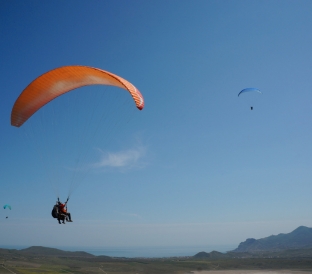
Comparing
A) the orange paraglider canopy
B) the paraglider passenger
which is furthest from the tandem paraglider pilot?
the orange paraglider canopy

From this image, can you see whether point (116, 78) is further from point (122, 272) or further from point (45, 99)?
point (122, 272)

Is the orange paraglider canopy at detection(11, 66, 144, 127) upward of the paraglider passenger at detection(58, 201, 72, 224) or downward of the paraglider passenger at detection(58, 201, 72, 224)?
upward

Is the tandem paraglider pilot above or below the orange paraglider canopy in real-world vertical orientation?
below

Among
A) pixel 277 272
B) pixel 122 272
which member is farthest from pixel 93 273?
pixel 277 272

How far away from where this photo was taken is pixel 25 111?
17.4m

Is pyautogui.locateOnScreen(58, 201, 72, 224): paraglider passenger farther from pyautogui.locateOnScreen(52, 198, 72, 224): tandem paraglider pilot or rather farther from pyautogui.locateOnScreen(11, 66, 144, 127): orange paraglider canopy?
pyautogui.locateOnScreen(11, 66, 144, 127): orange paraglider canopy

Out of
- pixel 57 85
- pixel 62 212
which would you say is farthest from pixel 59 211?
pixel 57 85

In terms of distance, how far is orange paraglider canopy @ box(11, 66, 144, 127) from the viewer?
14844mm

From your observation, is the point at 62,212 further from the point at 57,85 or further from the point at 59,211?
the point at 57,85

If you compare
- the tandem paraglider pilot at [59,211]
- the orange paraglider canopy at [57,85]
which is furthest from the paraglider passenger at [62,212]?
the orange paraglider canopy at [57,85]

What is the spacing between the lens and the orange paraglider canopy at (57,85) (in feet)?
48.7

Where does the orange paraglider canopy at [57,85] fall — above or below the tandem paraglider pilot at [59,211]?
above

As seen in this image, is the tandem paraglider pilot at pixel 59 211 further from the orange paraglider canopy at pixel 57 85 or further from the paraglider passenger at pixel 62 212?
the orange paraglider canopy at pixel 57 85

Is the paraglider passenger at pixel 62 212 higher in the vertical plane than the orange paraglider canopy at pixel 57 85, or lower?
lower
